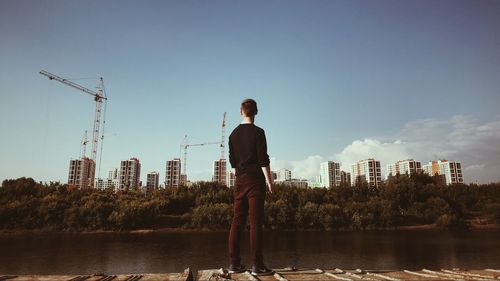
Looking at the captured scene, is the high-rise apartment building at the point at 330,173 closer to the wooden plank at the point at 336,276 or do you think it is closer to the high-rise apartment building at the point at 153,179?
the high-rise apartment building at the point at 153,179

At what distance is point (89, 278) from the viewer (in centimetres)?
501

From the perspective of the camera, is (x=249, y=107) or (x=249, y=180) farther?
(x=249, y=107)

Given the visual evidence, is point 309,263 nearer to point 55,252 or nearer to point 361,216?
point 55,252

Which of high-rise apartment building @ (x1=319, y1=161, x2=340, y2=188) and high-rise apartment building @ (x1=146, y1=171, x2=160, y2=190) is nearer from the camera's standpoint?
high-rise apartment building @ (x1=319, y1=161, x2=340, y2=188)

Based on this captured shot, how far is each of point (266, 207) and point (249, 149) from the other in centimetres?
6318

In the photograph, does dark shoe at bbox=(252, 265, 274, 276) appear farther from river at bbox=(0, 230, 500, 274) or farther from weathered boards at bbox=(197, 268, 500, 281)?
river at bbox=(0, 230, 500, 274)

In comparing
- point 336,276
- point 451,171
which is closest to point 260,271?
point 336,276

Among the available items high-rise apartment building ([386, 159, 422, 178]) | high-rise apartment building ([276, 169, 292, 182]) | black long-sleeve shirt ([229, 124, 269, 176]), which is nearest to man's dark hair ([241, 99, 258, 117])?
black long-sleeve shirt ([229, 124, 269, 176])

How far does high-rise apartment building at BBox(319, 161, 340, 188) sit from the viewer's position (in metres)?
164

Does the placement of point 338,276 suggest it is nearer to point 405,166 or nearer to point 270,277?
point 270,277

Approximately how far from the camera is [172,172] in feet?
513

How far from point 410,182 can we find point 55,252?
250ft

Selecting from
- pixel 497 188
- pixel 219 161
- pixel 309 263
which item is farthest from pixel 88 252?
pixel 219 161

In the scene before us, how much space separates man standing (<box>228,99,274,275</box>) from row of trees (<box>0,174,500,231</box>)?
5238cm
